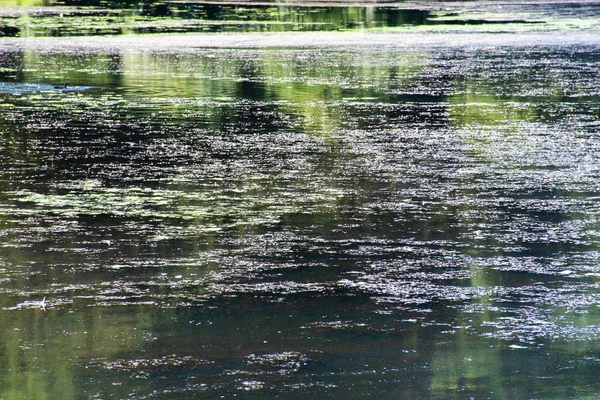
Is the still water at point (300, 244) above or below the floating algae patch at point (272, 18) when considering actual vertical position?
below

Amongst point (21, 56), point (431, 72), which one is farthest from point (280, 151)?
point (21, 56)

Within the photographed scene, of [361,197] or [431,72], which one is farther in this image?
[431,72]

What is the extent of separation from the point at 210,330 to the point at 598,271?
265 cm

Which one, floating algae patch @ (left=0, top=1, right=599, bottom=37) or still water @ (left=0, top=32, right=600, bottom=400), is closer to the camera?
still water @ (left=0, top=32, right=600, bottom=400)

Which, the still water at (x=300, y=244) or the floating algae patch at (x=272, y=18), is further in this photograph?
the floating algae patch at (x=272, y=18)

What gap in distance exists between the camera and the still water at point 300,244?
4.88m

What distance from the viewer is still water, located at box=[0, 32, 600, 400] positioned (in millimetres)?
4875

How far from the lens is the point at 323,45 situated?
23.7 metres

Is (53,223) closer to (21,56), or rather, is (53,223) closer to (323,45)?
(21,56)

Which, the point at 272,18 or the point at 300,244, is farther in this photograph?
the point at 272,18

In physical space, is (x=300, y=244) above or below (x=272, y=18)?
below

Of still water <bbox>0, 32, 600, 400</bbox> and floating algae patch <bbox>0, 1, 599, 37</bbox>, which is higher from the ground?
floating algae patch <bbox>0, 1, 599, 37</bbox>

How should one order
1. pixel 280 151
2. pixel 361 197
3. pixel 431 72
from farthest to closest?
pixel 431 72 → pixel 280 151 → pixel 361 197

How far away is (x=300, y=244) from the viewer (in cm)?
710
